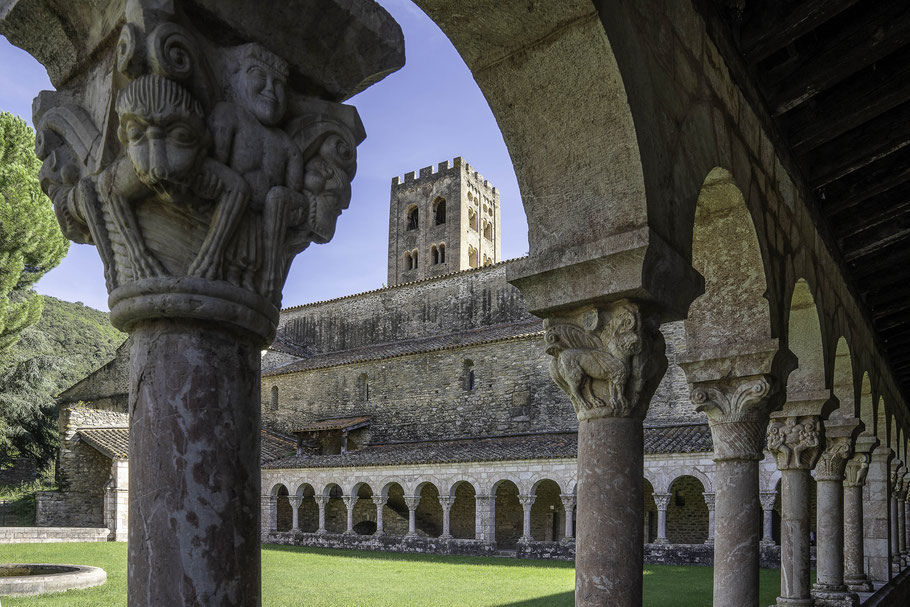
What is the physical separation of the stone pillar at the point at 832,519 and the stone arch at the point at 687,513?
41.1ft

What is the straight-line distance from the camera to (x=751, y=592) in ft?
12.7

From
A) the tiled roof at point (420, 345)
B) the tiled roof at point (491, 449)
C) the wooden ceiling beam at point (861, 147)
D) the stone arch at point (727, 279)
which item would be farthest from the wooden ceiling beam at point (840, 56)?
the tiled roof at point (420, 345)

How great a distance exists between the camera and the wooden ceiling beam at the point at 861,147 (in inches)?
200

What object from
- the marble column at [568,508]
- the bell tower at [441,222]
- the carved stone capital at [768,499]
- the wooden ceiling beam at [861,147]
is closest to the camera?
the wooden ceiling beam at [861,147]

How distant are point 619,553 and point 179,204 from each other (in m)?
1.83

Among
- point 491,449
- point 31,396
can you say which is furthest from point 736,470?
point 31,396

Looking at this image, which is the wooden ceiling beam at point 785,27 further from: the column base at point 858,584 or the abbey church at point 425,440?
the abbey church at point 425,440

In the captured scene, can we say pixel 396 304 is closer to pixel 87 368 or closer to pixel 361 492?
pixel 361 492

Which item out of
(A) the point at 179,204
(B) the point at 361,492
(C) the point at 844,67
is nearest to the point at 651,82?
(A) the point at 179,204

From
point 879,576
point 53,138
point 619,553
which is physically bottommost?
point 879,576

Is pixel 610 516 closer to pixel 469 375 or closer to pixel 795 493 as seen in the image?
pixel 795 493

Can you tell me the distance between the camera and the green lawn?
9969 millimetres

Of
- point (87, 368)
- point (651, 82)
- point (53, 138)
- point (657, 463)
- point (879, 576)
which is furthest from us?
point (87, 368)

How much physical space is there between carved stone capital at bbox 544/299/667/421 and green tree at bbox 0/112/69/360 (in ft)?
49.8
